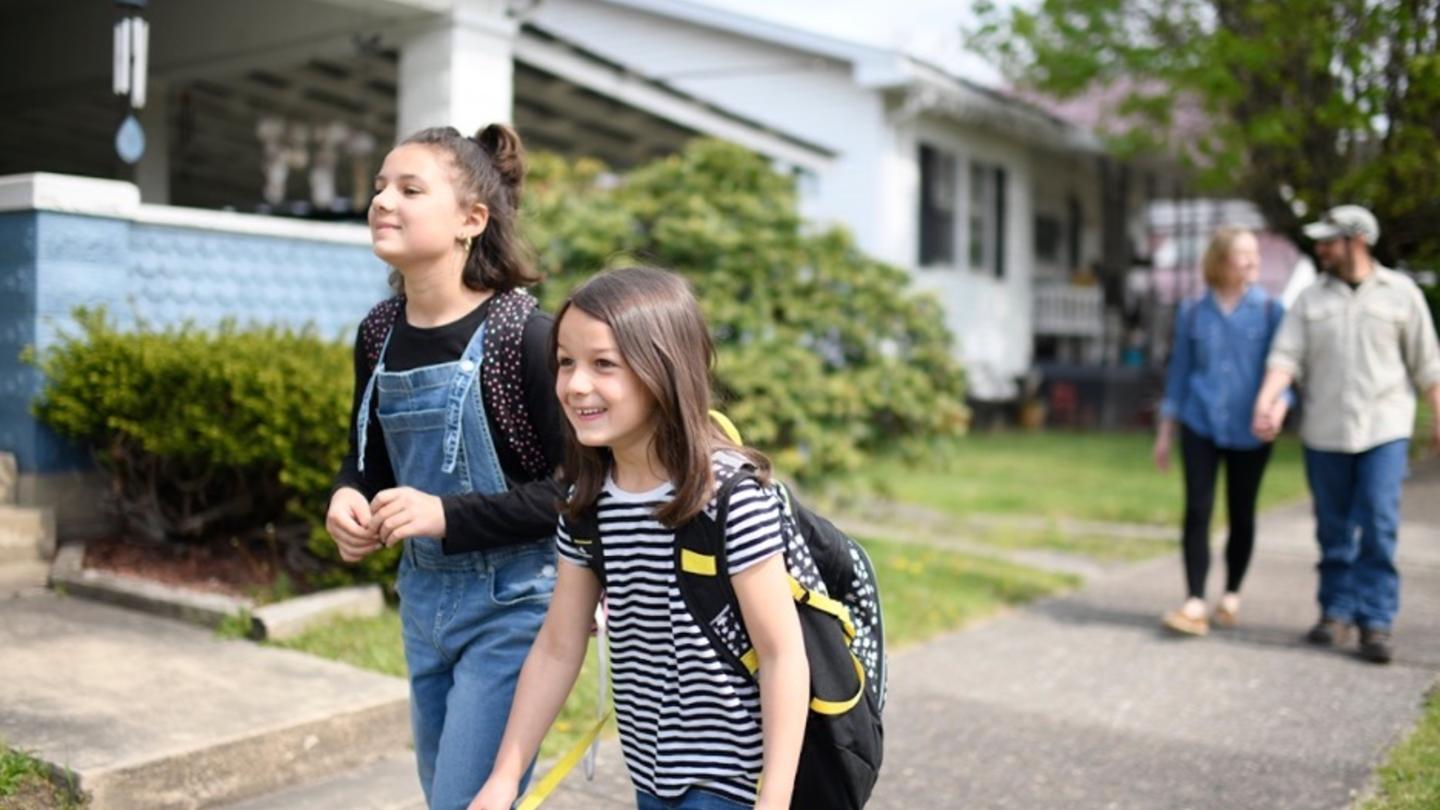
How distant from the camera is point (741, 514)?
2.21 m

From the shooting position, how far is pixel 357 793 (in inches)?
159

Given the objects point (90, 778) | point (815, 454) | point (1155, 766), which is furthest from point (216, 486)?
point (1155, 766)

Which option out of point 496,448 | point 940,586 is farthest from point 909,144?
point 496,448

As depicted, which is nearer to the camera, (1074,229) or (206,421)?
(206,421)

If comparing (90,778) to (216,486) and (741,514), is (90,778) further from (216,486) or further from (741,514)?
(216,486)

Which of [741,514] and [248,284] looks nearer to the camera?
[741,514]

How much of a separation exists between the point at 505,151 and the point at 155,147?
11.1 m

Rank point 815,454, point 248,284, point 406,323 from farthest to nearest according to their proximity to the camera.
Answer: point 815,454 < point 248,284 < point 406,323

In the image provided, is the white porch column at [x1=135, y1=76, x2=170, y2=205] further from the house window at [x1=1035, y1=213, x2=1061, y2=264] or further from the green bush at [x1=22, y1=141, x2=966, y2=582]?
the house window at [x1=1035, y1=213, x2=1061, y2=264]

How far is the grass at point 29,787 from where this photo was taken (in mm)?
3541

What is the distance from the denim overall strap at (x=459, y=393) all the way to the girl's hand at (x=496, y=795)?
2.15 ft

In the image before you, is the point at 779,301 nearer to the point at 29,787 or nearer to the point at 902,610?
the point at 902,610

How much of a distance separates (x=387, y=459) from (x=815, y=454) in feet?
19.1

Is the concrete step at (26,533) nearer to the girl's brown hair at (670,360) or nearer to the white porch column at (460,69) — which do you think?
the white porch column at (460,69)
